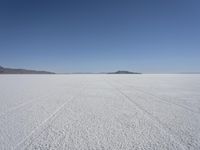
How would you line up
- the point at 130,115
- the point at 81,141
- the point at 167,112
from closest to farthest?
the point at 81,141, the point at 130,115, the point at 167,112

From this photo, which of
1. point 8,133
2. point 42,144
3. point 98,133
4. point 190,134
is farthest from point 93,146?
point 190,134

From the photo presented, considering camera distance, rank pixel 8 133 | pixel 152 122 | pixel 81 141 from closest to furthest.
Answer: pixel 81 141
pixel 8 133
pixel 152 122

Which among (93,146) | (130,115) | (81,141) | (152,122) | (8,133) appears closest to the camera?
(93,146)

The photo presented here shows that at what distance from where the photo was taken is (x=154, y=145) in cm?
247

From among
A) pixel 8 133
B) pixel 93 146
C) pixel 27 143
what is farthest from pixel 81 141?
pixel 8 133

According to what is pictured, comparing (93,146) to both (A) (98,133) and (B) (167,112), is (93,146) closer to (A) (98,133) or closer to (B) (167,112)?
(A) (98,133)

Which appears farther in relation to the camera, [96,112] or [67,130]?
[96,112]

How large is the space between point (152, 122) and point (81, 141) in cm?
178

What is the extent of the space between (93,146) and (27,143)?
108cm

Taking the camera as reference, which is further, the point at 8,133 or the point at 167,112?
the point at 167,112

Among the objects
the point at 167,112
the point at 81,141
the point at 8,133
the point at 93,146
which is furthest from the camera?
the point at 167,112

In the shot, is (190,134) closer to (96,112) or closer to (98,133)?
(98,133)

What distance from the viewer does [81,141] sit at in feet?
8.50

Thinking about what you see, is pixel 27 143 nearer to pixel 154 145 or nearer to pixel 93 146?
pixel 93 146
